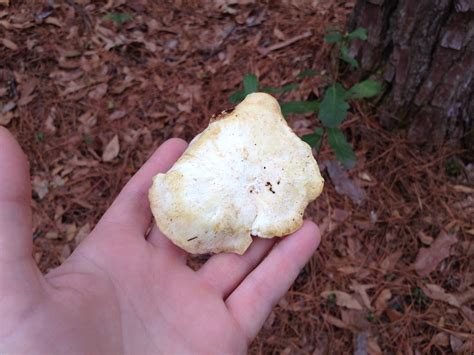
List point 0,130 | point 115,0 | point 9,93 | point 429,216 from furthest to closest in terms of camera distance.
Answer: point 115,0 < point 9,93 < point 429,216 < point 0,130

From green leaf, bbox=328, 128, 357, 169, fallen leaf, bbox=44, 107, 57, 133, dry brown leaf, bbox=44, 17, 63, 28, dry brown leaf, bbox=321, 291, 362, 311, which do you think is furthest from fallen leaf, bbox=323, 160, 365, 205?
dry brown leaf, bbox=44, 17, 63, 28

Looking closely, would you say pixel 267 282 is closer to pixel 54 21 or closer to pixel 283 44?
pixel 283 44

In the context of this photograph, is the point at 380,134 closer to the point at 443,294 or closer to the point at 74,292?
the point at 443,294

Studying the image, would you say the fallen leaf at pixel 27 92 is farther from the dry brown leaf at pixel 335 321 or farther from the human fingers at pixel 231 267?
the dry brown leaf at pixel 335 321

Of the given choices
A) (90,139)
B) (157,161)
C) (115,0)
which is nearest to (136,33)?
(115,0)

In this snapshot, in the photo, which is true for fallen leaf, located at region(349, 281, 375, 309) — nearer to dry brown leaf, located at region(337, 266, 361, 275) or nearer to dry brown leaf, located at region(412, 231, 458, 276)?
dry brown leaf, located at region(337, 266, 361, 275)

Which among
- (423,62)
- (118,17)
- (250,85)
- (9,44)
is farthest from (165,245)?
(9,44)
